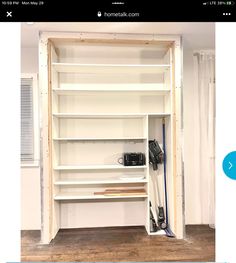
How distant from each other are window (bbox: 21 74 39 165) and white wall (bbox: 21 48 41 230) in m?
0.14

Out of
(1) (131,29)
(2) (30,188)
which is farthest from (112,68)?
(2) (30,188)

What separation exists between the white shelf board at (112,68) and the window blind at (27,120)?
482 mm

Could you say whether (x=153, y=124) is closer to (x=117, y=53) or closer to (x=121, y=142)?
(x=121, y=142)

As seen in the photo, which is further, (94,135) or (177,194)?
(94,135)

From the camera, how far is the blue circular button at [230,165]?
0.55 metres

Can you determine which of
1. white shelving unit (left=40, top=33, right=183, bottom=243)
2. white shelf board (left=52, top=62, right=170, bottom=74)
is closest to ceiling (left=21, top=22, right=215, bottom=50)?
white shelving unit (left=40, top=33, right=183, bottom=243)

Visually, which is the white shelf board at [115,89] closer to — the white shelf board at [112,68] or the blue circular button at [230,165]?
the white shelf board at [112,68]

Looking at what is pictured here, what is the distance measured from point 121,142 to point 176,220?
114 cm

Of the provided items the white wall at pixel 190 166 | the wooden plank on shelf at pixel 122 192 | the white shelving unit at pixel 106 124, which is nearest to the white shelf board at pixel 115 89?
the white shelving unit at pixel 106 124

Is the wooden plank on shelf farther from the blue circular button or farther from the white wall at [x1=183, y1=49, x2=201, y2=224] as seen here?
the blue circular button

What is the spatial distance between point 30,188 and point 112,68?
6.04 feet
